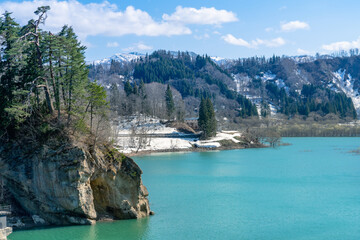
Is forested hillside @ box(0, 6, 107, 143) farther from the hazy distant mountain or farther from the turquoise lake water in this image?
the hazy distant mountain

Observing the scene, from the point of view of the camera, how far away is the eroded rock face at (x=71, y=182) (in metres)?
20.0

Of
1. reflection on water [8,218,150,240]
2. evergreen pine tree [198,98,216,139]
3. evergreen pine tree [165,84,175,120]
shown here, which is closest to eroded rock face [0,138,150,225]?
reflection on water [8,218,150,240]

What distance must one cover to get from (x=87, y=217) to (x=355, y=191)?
876 inches

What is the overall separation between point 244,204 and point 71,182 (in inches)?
494

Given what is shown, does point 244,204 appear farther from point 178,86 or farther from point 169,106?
point 178,86

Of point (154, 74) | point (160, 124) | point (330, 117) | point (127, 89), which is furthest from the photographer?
point (154, 74)

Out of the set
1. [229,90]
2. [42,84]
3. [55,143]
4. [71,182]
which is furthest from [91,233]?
[229,90]

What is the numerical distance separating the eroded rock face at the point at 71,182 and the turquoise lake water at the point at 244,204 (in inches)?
36.6

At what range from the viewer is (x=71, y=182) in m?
19.8

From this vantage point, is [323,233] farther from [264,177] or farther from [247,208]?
[264,177]

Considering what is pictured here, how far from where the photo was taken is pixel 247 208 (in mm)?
25000

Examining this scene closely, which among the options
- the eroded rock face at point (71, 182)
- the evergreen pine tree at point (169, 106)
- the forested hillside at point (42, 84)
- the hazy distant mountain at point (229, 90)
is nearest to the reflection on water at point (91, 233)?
the eroded rock face at point (71, 182)

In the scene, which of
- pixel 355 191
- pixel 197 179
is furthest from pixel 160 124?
pixel 355 191

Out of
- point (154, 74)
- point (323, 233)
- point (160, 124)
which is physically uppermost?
point (154, 74)
